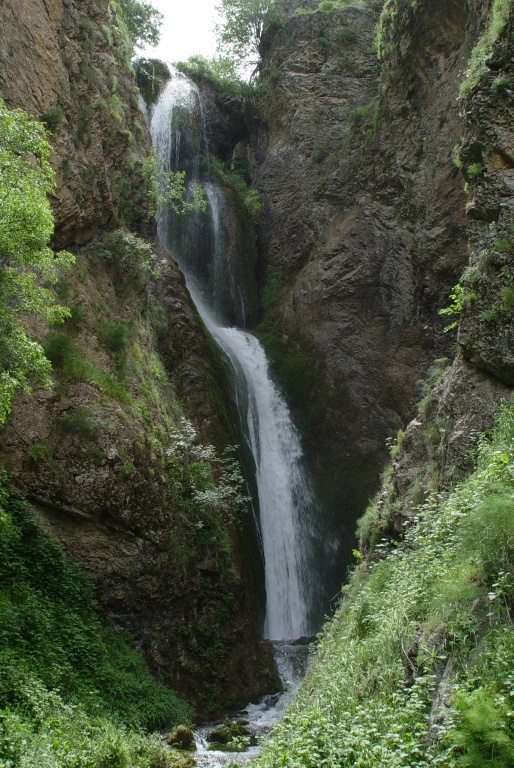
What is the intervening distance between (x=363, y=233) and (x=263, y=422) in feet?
26.2

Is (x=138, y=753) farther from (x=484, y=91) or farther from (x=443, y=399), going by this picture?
(x=484, y=91)

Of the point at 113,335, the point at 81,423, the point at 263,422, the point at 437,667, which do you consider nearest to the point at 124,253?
the point at 113,335

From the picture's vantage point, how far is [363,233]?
2305 cm

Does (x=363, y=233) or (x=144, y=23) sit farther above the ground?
(x=144, y=23)

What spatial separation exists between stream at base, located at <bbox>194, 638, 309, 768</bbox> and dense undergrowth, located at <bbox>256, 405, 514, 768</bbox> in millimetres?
2386

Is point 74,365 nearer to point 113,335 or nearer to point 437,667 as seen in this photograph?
point 113,335

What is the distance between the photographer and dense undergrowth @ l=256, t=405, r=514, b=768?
4.70 m

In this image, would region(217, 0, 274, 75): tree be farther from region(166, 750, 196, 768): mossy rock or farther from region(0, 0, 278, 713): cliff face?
region(166, 750, 196, 768): mossy rock

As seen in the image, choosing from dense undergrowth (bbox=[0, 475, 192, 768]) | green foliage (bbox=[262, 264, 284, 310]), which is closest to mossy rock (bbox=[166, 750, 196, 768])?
dense undergrowth (bbox=[0, 475, 192, 768])

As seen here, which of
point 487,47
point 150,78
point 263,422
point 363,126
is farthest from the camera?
point 150,78

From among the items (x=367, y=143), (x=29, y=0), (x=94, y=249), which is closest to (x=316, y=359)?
(x=367, y=143)

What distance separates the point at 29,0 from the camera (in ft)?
46.5

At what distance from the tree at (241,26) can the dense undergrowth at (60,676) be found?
32566mm

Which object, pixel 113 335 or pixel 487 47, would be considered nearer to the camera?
pixel 487 47
